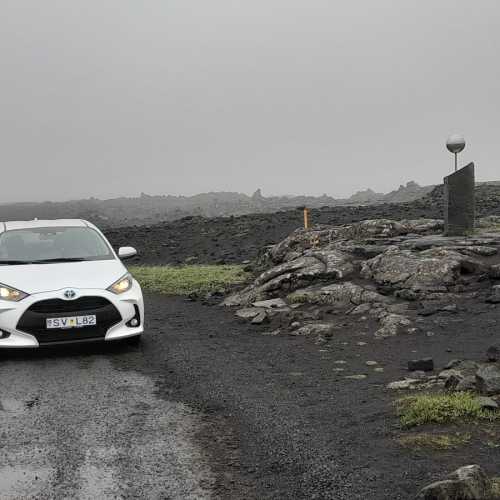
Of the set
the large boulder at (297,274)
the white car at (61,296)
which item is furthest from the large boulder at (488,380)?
the large boulder at (297,274)

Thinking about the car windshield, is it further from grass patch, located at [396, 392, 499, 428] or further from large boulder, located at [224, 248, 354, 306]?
grass patch, located at [396, 392, 499, 428]

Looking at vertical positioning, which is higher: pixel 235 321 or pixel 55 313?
pixel 55 313

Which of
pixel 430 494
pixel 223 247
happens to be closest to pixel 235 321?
pixel 430 494

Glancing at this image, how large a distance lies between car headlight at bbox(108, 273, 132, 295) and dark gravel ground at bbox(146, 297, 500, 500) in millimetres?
988

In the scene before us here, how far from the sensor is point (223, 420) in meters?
5.80

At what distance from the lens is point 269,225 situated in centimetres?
2675

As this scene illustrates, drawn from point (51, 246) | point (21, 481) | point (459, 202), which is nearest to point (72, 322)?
point (51, 246)

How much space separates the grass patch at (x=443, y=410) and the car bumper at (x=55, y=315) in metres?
4.16

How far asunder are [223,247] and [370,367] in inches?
654

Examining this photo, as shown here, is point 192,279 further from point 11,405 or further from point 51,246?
point 11,405

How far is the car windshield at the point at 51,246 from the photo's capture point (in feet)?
30.0

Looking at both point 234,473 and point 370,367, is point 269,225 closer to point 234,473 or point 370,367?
point 370,367

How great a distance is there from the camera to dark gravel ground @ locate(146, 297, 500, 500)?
4.42 m

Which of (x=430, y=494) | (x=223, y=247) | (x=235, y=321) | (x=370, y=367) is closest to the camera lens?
(x=430, y=494)
